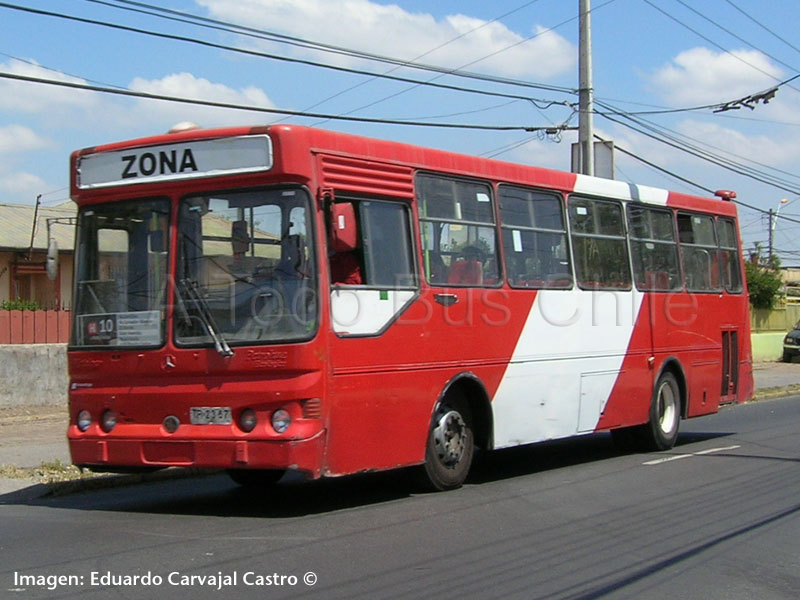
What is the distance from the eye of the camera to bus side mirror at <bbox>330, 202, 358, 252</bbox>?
8641mm

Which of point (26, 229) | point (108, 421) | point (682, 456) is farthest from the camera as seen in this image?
point (26, 229)

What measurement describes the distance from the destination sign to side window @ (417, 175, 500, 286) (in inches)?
72.7

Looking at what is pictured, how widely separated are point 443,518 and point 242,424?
1.75 m

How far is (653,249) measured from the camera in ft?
44.9

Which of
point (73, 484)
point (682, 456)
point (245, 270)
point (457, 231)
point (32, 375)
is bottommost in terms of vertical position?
point (682, 456)

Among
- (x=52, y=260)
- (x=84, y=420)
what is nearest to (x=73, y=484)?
(x=84, y=420)

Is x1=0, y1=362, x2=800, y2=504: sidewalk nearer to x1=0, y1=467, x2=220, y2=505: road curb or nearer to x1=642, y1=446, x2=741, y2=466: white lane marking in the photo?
x1=0, y1=467, x2=220, y2=505: road curb

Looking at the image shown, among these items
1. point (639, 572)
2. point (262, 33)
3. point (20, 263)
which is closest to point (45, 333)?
point (262, 33)

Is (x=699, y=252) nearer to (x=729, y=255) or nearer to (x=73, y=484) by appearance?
(x=729, y=255)

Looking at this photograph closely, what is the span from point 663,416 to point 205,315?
7310 millimetres

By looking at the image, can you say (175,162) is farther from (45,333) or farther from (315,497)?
(45,333)

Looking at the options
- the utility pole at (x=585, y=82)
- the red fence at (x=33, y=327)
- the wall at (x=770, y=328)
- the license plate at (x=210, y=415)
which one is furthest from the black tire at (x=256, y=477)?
the wall at (x=770, y=328)

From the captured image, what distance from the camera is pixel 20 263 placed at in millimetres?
30422

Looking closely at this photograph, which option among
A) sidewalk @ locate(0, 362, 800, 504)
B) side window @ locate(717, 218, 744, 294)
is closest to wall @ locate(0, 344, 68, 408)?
sidewalk @ locate(0, 362, 800, 504)
